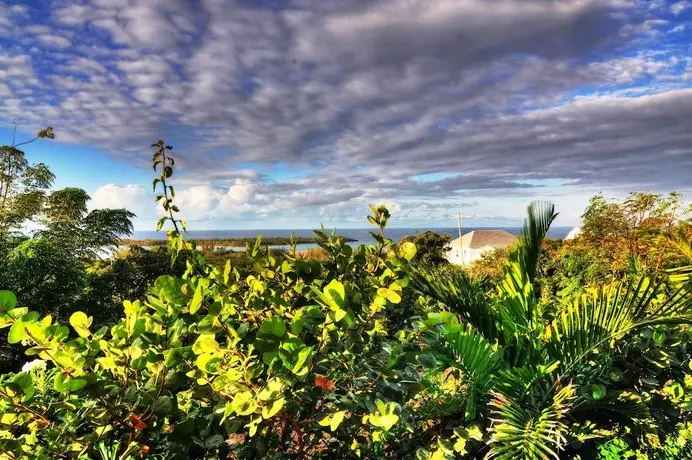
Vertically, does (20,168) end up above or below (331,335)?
above

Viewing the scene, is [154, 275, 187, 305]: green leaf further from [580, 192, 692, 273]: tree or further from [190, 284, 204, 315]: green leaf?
[580, 192, 692, 273]: tree

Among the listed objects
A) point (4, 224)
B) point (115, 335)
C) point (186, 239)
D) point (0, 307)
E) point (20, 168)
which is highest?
point (20, 168)

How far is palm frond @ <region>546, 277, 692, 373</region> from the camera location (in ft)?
6.82

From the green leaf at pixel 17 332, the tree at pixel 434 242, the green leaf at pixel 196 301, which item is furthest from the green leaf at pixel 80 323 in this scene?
the tree at pixel 434 242

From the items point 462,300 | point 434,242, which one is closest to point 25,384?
point 462,300

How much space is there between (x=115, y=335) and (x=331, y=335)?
0.72 m

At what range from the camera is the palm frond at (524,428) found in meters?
1.71

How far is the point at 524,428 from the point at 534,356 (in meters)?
0.62

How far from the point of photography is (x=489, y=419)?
1.91 metres

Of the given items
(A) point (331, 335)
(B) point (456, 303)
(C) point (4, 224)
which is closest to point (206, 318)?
(A) point (331, 335)

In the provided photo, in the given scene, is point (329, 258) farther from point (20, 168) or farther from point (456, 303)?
point (20, 168)

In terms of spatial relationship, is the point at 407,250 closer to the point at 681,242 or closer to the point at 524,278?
the point at 524,278

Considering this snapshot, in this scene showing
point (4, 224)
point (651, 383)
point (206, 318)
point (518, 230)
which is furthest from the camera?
point (4, 224)

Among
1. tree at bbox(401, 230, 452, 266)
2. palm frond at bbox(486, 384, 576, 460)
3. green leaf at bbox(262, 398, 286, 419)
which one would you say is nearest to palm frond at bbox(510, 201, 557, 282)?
palm frond at bbox(486, 384, 576, 460)
